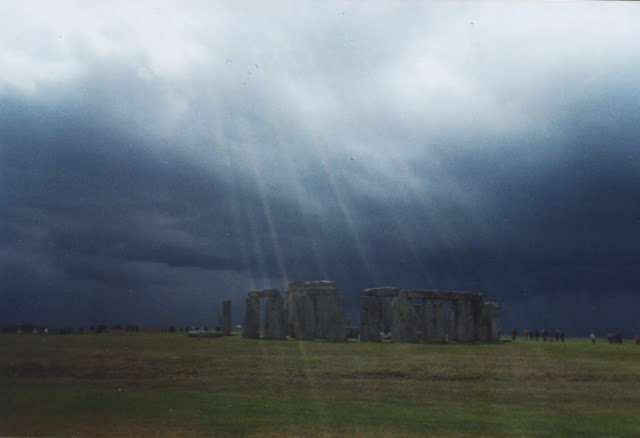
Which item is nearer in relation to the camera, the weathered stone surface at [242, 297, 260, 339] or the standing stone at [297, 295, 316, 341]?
the standing stone at [297, 295, 316, 341]

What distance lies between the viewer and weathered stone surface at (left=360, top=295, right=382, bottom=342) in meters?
31.6

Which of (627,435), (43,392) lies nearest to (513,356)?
(627,435)

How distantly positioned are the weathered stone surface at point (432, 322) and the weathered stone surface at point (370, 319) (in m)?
2.43

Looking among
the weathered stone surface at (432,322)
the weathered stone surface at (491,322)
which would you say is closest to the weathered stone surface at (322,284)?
the weathered stone surface at (432,322)

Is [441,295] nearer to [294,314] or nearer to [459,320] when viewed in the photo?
[459,320]

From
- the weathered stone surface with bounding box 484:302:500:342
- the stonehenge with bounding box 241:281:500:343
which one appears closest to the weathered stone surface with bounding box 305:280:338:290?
the stonehenge with bounding box 241:281:500:343

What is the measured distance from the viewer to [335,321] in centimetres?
3091

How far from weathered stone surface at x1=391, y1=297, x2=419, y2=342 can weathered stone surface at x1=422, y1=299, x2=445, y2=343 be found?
600mm

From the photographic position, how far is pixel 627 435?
9742 mm

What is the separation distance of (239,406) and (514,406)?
17.6ft

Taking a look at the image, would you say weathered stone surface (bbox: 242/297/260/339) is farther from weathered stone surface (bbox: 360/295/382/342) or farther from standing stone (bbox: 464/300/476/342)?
standing stone (bbox: 464/300/476/342)

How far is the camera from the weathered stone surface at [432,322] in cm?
3064

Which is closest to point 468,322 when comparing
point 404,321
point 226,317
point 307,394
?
point 404,321

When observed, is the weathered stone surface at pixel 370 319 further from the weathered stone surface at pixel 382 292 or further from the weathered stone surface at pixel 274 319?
the weathered stone surface at pixel 274 319
